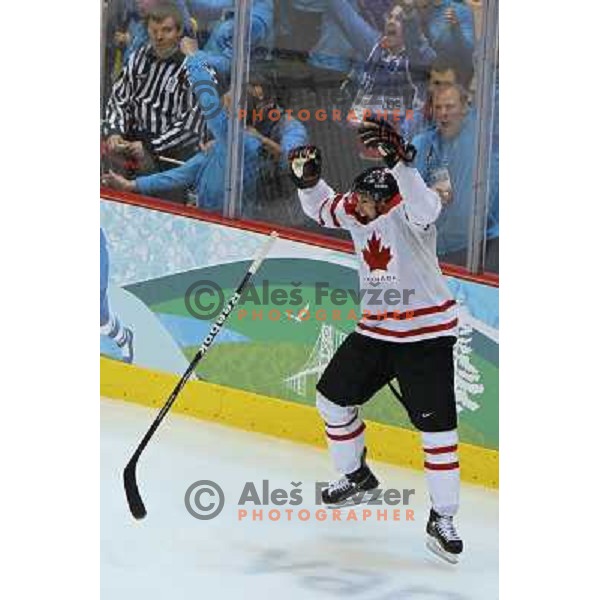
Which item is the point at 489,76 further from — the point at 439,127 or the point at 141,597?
the point at 141,597

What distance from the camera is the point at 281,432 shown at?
3.97m

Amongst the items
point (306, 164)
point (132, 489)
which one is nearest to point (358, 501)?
point (132, 489)

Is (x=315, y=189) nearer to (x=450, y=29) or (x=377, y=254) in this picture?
(x=377, y=254)

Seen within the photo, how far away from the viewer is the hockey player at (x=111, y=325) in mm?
3955

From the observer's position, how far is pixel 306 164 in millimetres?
3943

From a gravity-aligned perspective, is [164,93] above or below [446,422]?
above

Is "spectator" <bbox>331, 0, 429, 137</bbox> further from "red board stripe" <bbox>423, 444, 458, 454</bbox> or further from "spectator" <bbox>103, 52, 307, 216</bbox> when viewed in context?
"red board stripe" <bbox>423, 444, 458, 454</bbox>

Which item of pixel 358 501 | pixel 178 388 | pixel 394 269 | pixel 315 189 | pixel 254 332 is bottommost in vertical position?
pixel 358 501

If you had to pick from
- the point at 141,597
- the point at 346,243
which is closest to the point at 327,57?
the point at 346,243

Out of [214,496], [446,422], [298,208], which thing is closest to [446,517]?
[446,422]

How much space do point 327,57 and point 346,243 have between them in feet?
1.47

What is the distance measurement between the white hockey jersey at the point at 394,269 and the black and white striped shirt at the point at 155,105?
1.05 feet

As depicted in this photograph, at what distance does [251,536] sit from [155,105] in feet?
3.49

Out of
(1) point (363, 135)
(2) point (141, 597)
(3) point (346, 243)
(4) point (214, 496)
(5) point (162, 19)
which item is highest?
(5) point (162, 19)
